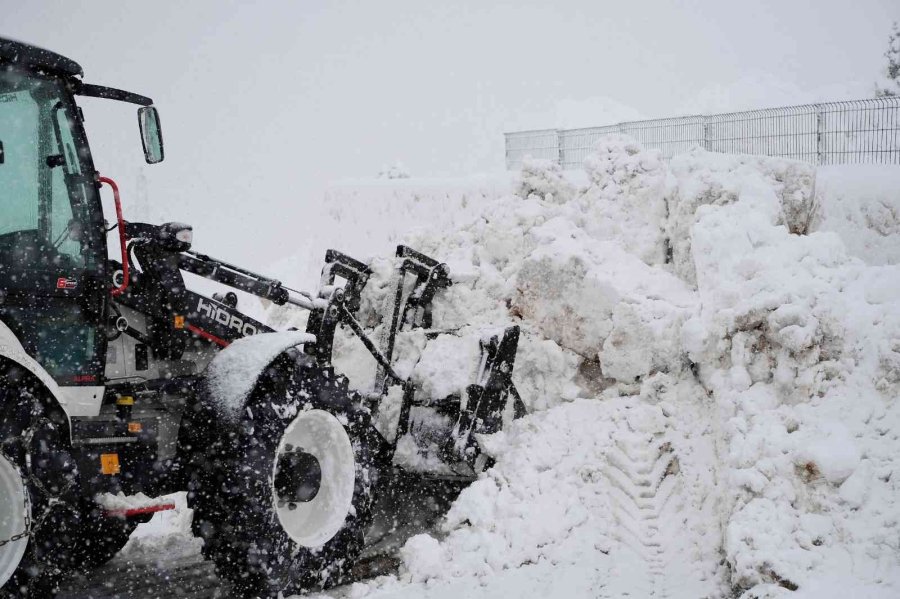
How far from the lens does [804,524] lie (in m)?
4.44

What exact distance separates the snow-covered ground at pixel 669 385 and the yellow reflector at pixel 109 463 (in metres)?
1.52

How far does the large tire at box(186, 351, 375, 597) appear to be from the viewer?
452 cm

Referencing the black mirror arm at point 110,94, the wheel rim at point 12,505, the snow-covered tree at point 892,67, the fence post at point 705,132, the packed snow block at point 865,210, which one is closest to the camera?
the wheel rim at point 12,505

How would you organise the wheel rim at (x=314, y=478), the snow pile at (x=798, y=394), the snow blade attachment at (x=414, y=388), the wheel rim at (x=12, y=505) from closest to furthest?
the wheel rim at (x=12, y=505), the snow pile at (x=798, y=394), the wheel rim at (x=314, y=478), the snow blade attachment at (x=414, y=388)

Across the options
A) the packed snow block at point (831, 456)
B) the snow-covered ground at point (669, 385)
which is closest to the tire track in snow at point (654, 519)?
the snow-covered ground at point (669, 385)

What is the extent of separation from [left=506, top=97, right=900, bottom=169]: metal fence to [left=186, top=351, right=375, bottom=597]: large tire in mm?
9380

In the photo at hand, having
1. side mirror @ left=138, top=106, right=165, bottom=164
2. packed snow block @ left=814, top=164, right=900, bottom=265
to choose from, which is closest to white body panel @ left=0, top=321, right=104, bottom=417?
side mirror @ left=138, top=106, right=165, bottom=164

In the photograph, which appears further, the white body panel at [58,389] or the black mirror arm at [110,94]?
the black mirror arm at [110,94]

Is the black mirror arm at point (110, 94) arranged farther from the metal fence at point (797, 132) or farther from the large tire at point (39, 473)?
the metal fence at point (797, 132)

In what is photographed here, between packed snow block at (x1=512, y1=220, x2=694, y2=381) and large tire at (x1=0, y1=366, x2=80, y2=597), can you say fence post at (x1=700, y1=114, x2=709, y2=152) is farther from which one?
large tire at (x1=0, y1=366, x2=80, y2=597)

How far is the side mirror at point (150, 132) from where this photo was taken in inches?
191

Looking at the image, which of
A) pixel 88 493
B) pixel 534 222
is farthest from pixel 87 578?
pixel 534 222

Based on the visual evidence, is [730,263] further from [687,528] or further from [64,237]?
[64,237]

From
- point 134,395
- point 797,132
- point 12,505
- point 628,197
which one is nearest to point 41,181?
point 134,395
